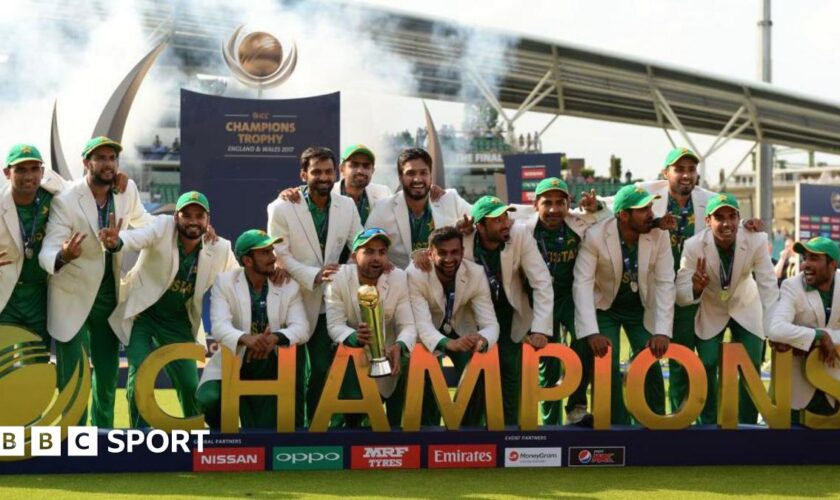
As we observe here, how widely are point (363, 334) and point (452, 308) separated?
2.26ft

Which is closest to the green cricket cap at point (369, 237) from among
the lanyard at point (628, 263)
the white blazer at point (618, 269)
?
the white blazer at point (618, 269)

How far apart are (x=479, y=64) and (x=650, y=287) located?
24.0 metres

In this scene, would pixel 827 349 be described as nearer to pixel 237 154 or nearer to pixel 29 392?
pixel 29 392

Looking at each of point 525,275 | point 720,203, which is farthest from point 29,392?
point 720,203

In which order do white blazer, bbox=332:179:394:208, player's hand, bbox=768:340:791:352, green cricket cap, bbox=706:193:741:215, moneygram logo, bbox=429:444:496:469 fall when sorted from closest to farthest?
moneygram logo, bbox=429:444:496:469, player's hand, bbox=768:340:791:352, green cricket cap, bbox=706:193:741:215, white blazer, bbox=332:179:394:208

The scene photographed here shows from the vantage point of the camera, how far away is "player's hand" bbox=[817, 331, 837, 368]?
6.64m

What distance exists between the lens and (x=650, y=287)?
6984 millimetres

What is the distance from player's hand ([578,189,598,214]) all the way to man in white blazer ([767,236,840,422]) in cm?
133

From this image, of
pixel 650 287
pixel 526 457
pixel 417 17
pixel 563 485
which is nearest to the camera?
pixel 563 485

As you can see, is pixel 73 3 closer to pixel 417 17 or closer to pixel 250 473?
pixel 417 17

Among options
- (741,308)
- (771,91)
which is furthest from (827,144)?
(741,308)

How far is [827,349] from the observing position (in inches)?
262

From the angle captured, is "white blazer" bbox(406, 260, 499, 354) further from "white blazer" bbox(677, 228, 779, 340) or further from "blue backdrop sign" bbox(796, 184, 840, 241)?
"blue backdrop sign" bbox(796, 184, 840, 241)

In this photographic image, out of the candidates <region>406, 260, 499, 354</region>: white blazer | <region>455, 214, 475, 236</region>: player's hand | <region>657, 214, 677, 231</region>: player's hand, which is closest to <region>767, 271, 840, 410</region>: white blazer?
<region>657, 214, 677, 231</region>: player's hand
